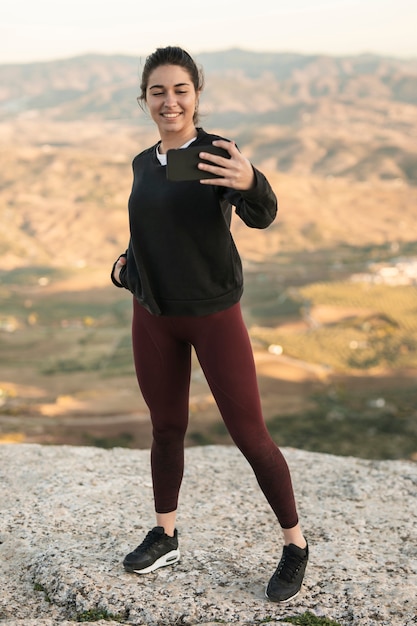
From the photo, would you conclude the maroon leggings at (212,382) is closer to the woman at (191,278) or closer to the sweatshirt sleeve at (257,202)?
the woman at (191,278)

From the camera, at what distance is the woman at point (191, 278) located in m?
3.32


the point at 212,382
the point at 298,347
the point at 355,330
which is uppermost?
the point at 212,382

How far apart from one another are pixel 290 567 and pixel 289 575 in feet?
0.15

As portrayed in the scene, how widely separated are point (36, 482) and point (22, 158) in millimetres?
164138

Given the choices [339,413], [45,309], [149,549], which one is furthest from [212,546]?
[45,309]

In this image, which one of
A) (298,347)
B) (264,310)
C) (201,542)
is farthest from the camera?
(264,310)

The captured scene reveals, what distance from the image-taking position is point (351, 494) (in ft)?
20.0

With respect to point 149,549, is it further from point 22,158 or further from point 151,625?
point 22,158

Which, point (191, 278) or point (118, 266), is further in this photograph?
point (118, 266)

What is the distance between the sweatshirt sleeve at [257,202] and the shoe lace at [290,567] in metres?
1.90

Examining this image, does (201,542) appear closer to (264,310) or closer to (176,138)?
(176,138)

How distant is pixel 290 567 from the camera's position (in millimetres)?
3953

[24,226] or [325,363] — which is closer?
[325,363]

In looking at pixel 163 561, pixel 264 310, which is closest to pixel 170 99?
pixel 163 561
